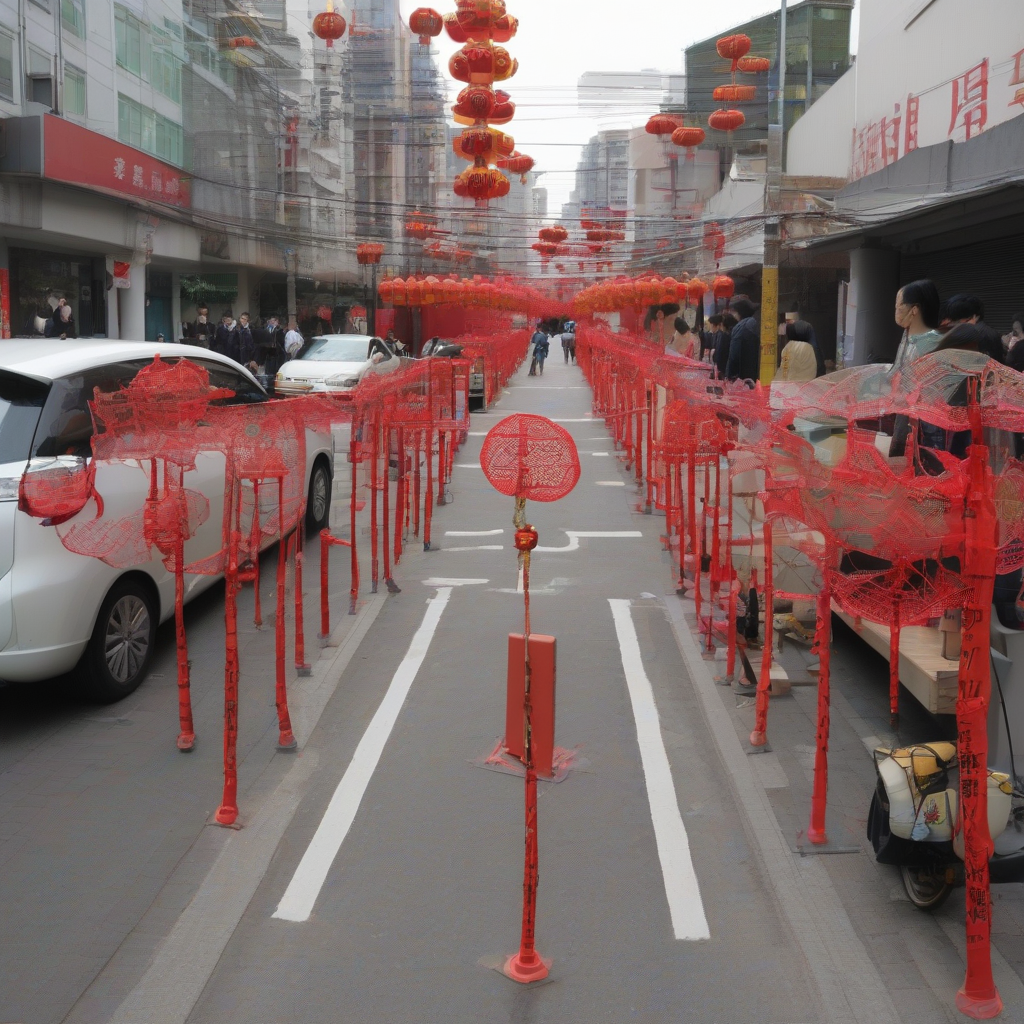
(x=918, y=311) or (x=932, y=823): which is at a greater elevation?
(x=918, y=311)

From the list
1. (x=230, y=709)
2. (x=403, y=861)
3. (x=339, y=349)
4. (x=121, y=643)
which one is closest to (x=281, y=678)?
(x=230, y=709)

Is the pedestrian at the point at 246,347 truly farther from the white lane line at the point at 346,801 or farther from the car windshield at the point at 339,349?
the white lane line at the point at 346,801

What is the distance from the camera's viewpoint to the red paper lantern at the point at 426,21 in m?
18.3

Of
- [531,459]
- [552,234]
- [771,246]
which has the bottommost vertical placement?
[531,459]

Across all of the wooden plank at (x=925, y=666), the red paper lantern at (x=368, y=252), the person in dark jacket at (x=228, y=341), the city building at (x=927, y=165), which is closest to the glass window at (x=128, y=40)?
the person in dark jacket at (x=228, y=341)

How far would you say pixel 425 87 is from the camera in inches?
1727

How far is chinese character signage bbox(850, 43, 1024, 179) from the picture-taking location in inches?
507

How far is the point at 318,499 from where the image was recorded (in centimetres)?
1020

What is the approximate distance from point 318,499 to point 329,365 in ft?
42.1

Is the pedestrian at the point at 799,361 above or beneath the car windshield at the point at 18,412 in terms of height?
above

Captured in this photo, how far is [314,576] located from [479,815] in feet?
15.4

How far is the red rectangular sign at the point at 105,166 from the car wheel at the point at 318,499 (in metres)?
13.6

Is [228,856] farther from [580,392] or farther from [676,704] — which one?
[580,392]

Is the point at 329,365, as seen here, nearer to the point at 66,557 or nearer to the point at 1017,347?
the point at 1017,347
